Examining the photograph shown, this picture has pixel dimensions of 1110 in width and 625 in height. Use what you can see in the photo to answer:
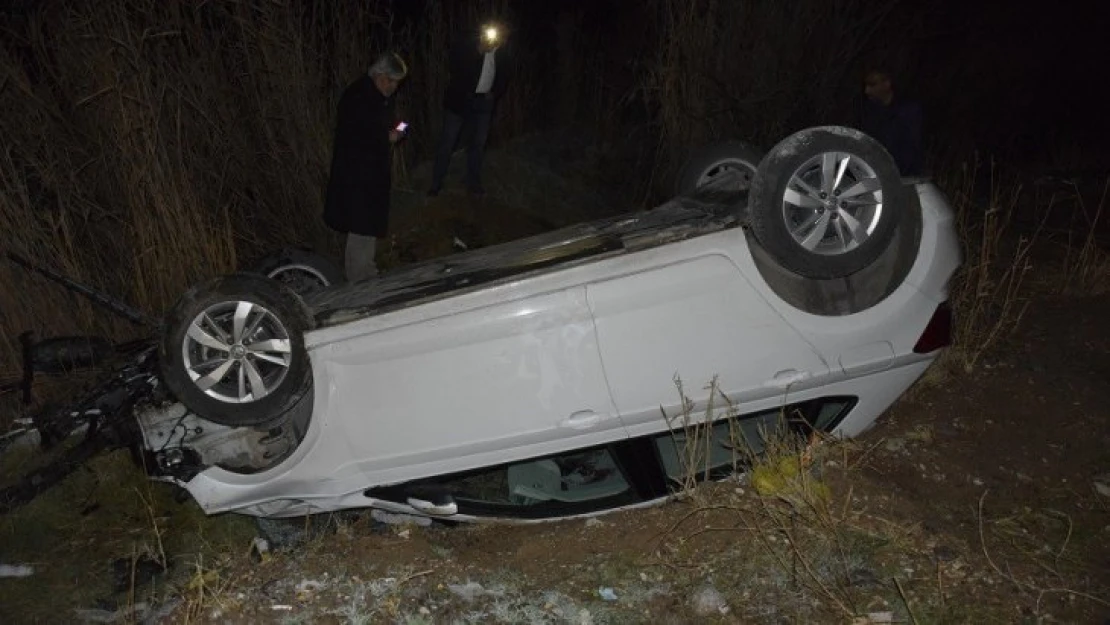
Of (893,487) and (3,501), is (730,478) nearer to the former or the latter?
(893,487)

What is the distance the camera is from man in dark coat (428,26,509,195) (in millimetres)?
6684

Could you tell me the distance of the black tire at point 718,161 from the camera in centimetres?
473

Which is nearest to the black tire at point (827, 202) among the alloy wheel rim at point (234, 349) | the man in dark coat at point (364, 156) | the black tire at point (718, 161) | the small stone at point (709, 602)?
the small stone at point (709, 602)

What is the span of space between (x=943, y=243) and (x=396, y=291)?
7.73ft

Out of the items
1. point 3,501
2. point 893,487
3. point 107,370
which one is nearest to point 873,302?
point 893,487

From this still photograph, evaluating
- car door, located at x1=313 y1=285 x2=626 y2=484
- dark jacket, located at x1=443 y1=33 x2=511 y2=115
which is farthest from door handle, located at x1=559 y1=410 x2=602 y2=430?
dark jacket, located at x1=443 y1=33 x2=511 y2=115

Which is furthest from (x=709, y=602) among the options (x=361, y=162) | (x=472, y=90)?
(x=472, y=90)

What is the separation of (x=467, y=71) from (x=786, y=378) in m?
4.51

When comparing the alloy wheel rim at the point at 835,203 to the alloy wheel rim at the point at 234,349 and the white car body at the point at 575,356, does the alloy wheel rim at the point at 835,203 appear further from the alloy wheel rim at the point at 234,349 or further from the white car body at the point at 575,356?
the alloy wheel rim at the point at 234,349

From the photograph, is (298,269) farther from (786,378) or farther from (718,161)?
(786,378)

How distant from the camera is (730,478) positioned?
3410 mm

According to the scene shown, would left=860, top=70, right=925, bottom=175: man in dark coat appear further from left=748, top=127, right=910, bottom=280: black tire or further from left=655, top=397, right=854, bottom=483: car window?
left=655, top=397, right=854, bottom=483: car window

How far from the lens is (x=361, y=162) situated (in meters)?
5.38

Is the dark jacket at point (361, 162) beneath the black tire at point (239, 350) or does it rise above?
above
